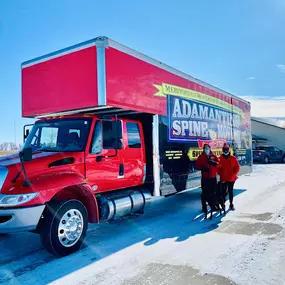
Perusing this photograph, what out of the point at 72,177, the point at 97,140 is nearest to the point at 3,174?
the point at 72,177

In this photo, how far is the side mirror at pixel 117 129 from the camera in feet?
18.4

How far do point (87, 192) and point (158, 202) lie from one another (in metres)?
4.71

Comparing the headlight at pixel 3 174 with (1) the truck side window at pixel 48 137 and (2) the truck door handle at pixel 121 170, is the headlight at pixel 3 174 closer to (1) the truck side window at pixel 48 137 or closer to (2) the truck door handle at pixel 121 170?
(1) the truck side window at pixel 48 137

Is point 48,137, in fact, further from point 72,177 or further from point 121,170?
point 121,170

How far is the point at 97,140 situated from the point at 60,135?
687 mm

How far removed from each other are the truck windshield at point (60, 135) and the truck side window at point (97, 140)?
0.15 m

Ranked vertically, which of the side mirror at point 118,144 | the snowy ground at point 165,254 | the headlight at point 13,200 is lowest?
the snowy ground at point 165,254

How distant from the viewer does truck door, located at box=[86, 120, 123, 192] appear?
5492 millimetres

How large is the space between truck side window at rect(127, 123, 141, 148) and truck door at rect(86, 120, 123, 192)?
58 cm

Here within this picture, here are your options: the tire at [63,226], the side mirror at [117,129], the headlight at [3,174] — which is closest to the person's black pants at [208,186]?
the side mirror at [117,129]

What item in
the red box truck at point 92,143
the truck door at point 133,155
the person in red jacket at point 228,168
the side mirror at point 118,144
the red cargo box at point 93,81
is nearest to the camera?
the red box truck at point 92,143

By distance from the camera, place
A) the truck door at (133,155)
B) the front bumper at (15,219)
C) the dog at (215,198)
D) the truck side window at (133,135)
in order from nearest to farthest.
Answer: the front bumper at (15,219) → the truck door at (133,155) → the truck side window at (133,135) → the dog at (215,198)

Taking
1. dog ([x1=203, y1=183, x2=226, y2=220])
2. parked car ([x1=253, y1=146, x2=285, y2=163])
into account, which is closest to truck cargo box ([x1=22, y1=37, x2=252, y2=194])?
dog ([x1=203, y1=183, x2=226, y2=220])

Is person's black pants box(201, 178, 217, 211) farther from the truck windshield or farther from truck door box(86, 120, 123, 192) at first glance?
the truck windshield
